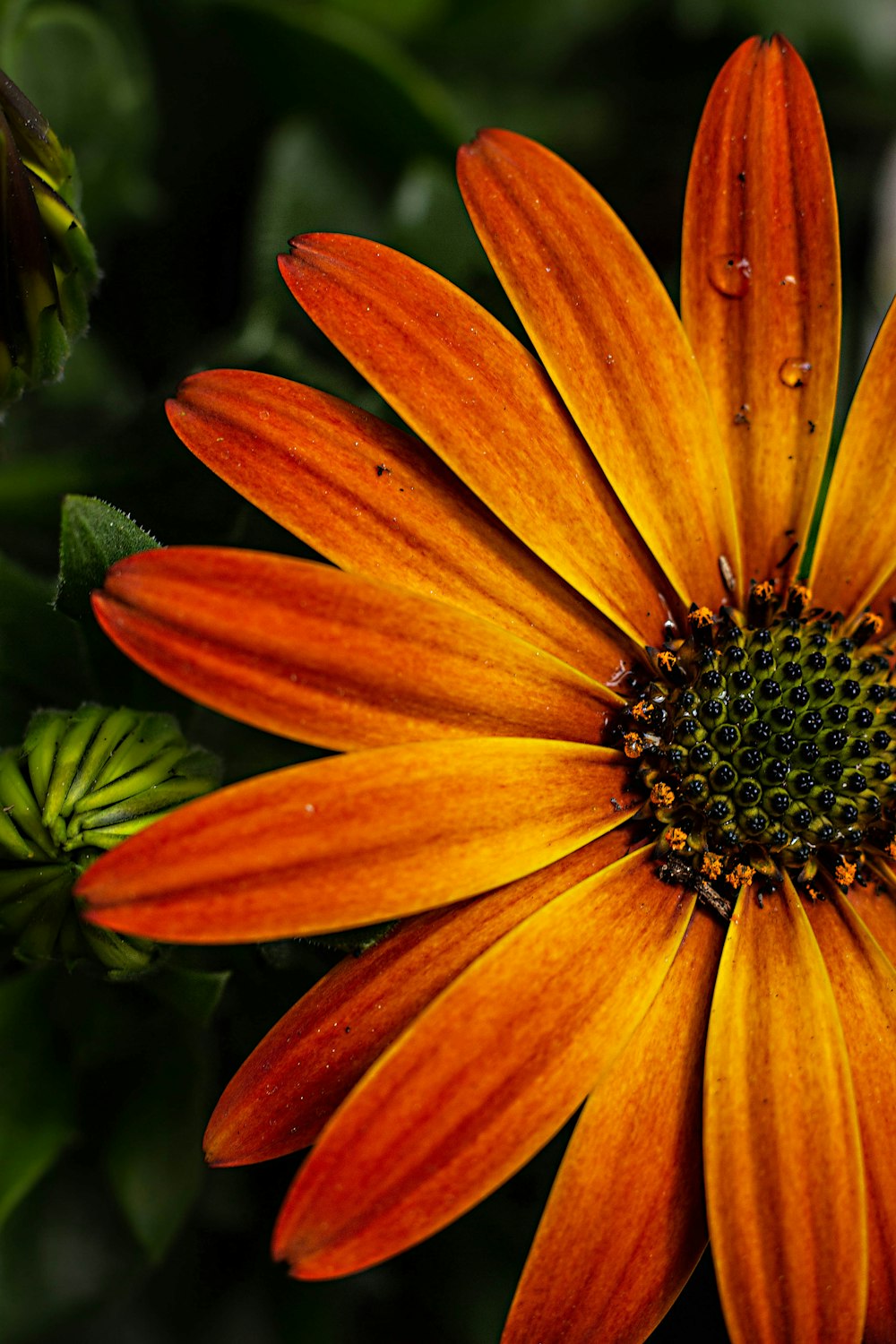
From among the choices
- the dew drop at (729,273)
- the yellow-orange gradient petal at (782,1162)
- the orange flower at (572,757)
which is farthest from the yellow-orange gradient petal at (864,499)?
the yellow-orange gradient petal at (782,1162)

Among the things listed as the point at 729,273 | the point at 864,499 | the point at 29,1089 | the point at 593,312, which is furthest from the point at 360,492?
the point at 29,1089

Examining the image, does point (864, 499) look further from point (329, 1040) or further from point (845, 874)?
point (329, 1040)

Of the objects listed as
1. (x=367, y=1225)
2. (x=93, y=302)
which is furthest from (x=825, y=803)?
(x=93, y=302)

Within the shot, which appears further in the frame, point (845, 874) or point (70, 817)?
point (845, 874)

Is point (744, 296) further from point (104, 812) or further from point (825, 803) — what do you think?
point (104, 812)

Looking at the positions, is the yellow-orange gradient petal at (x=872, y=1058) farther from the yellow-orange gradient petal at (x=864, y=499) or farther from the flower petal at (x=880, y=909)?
the yellow-orange gradient petal at (x=864, y=499)

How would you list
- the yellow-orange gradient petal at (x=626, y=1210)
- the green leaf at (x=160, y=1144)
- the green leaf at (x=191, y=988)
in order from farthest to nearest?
the green leaf at (x=160, y=1144)
the green leaf at (x=191, y=988)
the yellow-orange gradient petal at (x=626, y=1210)
